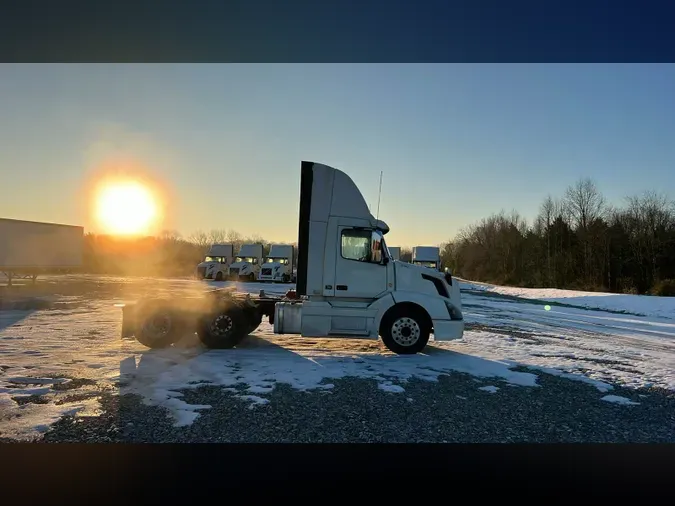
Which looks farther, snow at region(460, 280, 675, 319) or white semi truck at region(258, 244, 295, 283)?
white semi truck at region(258, 244, 295, 283)

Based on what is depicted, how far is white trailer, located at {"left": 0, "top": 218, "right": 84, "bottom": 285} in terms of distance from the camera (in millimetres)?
25000

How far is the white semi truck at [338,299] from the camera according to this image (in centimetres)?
947

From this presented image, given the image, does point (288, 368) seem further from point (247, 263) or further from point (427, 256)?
point (247, 263)

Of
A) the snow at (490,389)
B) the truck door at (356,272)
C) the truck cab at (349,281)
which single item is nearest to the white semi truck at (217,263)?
the truck cab at (349,281)

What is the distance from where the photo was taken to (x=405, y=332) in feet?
31.0

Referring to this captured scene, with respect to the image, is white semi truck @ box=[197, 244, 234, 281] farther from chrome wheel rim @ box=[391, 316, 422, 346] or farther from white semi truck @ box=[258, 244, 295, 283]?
chrome wheel rim @ box=[391, 316, 422, 346]

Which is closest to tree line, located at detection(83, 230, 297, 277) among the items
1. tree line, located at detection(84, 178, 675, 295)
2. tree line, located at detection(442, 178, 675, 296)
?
tree line, located at detection(84, 178, 675, 295)

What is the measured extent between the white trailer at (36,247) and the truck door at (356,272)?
24.0 metres

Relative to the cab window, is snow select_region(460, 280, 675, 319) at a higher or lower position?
lower

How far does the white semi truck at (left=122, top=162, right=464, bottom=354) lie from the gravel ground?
2719 mm
